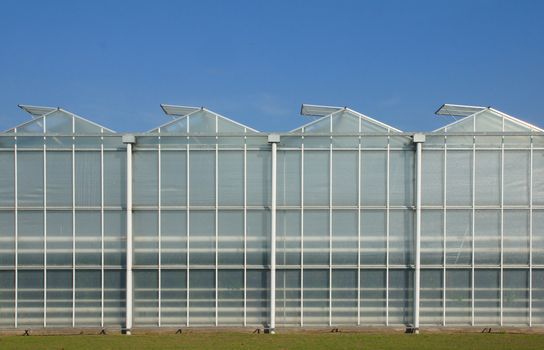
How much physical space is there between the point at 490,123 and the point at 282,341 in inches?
517

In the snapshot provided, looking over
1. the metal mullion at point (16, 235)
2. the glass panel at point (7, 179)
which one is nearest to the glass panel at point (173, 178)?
the metal mullion at point (16, 235)

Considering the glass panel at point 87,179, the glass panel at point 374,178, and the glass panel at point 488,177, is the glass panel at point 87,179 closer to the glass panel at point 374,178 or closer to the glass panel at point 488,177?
the glass panel at point 374,178

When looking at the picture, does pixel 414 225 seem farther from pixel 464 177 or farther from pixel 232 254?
pixel 232 254

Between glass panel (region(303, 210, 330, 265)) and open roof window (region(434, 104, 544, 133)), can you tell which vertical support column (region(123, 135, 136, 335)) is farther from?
open roof window (region(434, 104, 544, 133))

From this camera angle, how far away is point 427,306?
2564cm

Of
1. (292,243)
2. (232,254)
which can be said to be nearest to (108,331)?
(232,254)

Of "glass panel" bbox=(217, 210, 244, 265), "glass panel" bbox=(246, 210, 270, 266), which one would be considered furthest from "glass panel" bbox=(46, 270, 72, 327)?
"glass panel" bbox=(246, 210, 270, 266)

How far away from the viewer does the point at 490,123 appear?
26234mm

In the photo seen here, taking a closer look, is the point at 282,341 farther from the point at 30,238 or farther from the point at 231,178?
the point at 30,238

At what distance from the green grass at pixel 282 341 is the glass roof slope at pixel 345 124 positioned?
28.7 feet

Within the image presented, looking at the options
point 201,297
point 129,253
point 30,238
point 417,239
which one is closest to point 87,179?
point 30,238

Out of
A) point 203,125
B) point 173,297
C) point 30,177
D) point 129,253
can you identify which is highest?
point 203,125

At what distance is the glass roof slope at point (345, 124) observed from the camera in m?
26.1

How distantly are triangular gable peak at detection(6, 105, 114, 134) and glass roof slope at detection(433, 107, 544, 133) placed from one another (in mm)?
15491
